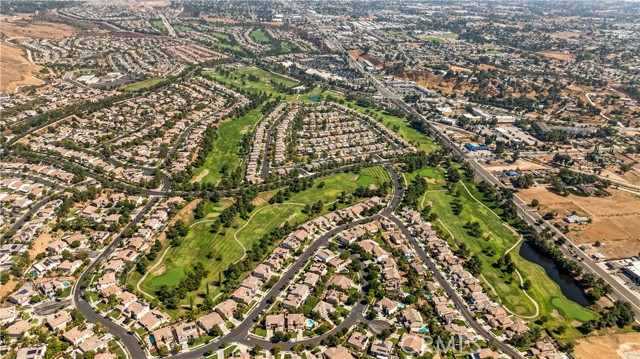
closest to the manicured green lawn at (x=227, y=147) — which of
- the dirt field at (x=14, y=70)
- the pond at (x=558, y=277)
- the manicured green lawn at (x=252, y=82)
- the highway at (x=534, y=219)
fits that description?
the manicured green lawn at (x=252, y=82)

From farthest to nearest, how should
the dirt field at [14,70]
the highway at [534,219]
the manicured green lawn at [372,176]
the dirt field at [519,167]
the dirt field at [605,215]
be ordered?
the dirt field at [14,70]
the dirt field at [519,167]
the manicured green lawn at [372,176]
the dirt field at [605,215]
the highway at [534,219]

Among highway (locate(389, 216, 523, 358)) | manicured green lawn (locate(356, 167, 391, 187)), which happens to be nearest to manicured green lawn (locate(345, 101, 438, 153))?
manicured green lawn (locate(356, 167, 391, 187))

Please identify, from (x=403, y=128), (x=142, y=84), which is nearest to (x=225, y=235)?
(x=403, y=128)

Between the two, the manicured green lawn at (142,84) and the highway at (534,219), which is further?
the manicured green lawn at (142,84)

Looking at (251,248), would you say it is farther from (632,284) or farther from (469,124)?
(469,124)

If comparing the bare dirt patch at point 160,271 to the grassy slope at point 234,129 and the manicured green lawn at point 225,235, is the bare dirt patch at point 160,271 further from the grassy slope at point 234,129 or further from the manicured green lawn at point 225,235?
the grassy slope at point 234,129

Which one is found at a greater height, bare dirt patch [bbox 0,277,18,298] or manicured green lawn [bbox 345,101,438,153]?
manicured green lawn [bbox 345,101,438,153]

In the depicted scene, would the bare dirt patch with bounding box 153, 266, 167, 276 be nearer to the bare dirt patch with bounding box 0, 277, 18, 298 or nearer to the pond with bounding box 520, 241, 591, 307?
the bare dirt patch with bounding box 0, 277, 18, 298
